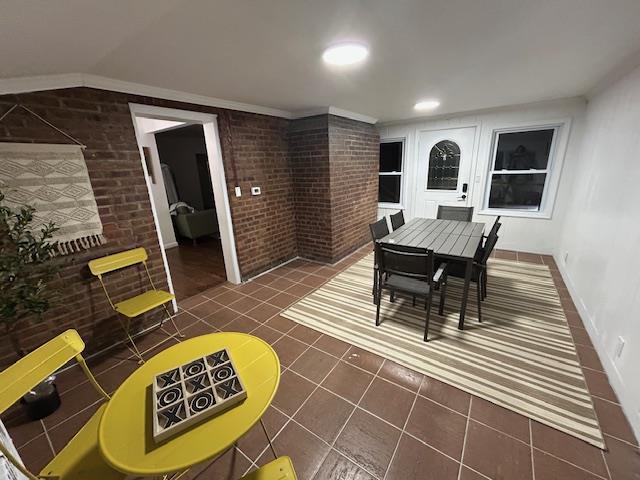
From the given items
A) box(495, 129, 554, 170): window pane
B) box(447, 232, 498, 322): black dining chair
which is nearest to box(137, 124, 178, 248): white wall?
box(447, 232, 498, 322): black dining chair

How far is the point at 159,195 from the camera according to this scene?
4.68 meters

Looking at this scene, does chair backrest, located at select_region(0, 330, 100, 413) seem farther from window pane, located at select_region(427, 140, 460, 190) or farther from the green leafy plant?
window pane, located at select_region(427, 140, 460, 190)

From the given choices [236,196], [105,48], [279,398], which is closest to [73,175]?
[105,48]

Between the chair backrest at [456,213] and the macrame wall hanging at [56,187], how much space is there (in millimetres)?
4002

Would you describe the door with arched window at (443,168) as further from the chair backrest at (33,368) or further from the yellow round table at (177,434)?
the chair backrest at (33,368)

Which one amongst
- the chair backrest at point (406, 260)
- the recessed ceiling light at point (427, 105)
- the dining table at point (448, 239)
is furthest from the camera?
the recessed ceiling light at point (427, 105)

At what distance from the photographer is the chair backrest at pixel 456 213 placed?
11.6 ft

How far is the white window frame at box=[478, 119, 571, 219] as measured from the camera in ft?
11.5

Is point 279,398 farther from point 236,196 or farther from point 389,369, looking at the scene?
point 236,196

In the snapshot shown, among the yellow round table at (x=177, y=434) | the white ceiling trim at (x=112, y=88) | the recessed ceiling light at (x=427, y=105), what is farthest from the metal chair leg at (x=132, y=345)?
the recessed ceiling light at (x=427, y=105)

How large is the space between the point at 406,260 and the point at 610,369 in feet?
4.99

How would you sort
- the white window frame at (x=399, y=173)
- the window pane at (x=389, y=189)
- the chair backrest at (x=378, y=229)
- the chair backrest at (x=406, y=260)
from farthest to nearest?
1. the window pane at (x=389, y=189)
2. the white window frame at (x=399, y=173)
3. the chair backrest at (x=378, y=229)
4. the chair backrest at (x=406, y=260)

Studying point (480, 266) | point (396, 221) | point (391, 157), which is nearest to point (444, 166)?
point (391, 157)

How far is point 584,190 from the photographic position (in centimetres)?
287
